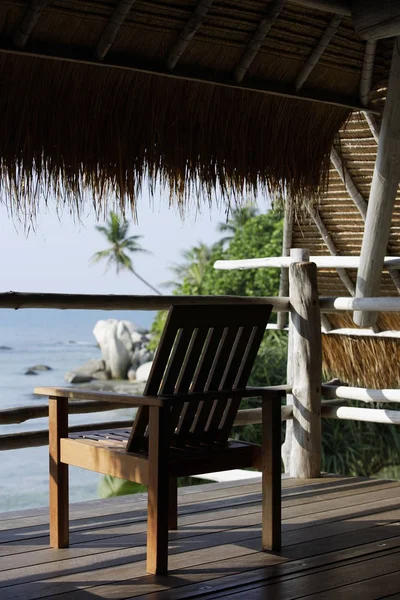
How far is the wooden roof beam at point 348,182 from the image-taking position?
5.60m

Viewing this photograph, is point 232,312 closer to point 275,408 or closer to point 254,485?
point 275,408

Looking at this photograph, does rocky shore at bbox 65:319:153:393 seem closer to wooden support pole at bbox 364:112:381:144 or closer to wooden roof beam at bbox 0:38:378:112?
wooden support pole at bbox 364:112:381:144

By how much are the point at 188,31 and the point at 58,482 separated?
6.59 ft

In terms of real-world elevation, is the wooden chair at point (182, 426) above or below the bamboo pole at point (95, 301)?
below

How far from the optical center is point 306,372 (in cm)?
444

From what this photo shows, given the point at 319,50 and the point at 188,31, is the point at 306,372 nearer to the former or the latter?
the point at 319,50

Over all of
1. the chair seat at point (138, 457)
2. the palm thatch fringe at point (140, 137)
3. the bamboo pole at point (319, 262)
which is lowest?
the chair seat at point (138, 457)

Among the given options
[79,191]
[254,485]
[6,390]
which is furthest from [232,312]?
[6,390]

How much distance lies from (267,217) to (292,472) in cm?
1663

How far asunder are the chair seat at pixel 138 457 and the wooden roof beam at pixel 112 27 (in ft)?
5.28

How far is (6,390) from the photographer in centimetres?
3919

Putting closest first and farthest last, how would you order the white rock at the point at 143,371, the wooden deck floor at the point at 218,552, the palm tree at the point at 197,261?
1. the wooden deck floor at the point at 218,552
2. the white rock at the point at 143,371
3. the palm tree at the point at 197,261

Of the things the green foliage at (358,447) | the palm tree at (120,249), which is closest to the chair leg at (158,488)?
the green foliage at (358,447)

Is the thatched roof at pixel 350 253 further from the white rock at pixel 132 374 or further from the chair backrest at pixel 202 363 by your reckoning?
the white rock at pixel 132 374
